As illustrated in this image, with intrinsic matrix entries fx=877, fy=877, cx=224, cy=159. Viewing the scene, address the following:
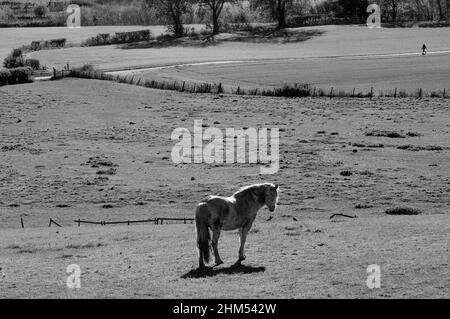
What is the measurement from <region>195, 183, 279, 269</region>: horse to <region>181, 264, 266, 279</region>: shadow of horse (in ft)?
0.58

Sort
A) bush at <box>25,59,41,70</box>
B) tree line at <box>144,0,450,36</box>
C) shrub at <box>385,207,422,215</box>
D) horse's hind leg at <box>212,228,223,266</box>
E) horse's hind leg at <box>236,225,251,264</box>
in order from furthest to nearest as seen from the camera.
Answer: tree line at <box>144,0,450,36</box> < bush at <box>25,59,41,70</box> < shrub at <box>385,207,422,215</box> < horse's hind leg at <box>236,225,251,264</box> < horse's hind leg at <box>212,228,223,266</box>

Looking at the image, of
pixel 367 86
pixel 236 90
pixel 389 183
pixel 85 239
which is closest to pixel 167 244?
pixel 85 239

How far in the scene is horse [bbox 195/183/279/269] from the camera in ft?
69.9

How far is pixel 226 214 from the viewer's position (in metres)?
21.7

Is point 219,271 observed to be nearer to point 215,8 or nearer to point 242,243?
point 242,243

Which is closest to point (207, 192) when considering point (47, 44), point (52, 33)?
point (47, 44)

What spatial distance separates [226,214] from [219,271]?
1.41 metres

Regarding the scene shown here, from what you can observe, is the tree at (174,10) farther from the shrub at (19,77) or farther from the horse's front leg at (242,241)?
the horse's front leg at (242,241)

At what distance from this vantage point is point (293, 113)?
72.1m

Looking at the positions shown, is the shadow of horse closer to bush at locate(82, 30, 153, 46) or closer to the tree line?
bush at locate(82, 30, 153, 46)

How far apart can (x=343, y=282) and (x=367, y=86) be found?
7302 cm

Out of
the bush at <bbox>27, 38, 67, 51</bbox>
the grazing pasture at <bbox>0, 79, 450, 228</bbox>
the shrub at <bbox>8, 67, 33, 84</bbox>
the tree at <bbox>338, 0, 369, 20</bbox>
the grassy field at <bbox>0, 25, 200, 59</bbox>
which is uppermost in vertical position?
the tree at <bbox>338, 0, 369, 20</bbox>

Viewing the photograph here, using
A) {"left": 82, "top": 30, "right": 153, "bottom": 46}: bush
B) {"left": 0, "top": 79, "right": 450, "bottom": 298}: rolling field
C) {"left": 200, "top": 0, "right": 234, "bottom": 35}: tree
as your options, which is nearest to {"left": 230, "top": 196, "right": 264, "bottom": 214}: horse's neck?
{"left": 0, "top": 79, "right": 450, "bottom": 298}: rolling field
